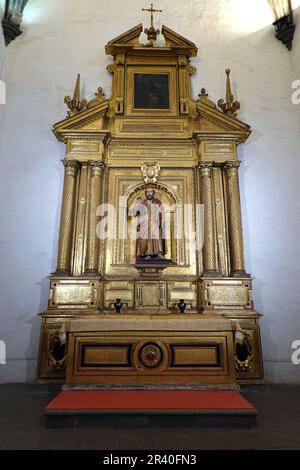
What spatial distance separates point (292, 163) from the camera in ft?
19.5

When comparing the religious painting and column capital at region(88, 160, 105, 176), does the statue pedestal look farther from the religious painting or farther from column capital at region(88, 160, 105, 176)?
the religious painting

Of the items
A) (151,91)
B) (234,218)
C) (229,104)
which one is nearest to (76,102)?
(151,91)

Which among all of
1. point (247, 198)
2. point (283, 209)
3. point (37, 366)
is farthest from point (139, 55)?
point (37, 366)

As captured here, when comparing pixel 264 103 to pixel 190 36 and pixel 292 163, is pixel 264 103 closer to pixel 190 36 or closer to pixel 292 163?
pixel 292 163

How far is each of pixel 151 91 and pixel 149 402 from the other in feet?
17.8

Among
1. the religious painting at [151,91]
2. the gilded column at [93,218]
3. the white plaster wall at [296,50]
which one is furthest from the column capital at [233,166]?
the gilded column at [93,218]

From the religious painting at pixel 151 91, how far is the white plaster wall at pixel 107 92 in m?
0.62

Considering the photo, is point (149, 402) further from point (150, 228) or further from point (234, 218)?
point (234, 218)

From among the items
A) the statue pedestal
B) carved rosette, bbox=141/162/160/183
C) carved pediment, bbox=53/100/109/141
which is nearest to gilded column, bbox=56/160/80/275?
carved pediment, bbox=53/100/109/141

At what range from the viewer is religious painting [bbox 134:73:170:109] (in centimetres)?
620

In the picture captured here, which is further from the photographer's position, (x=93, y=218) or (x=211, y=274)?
(x=93, y=218)

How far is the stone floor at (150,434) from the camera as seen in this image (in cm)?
261

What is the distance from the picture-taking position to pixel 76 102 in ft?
19.3
